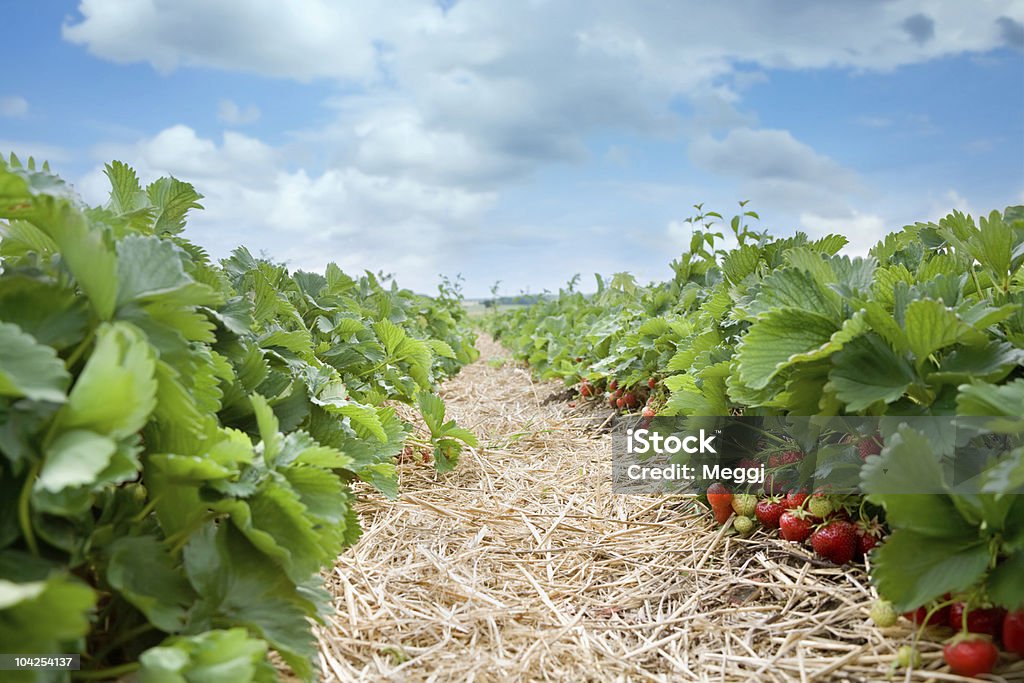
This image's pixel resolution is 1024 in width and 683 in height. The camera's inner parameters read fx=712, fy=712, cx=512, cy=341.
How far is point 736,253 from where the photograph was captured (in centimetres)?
311

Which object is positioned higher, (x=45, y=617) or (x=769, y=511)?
(x=45, y=617)

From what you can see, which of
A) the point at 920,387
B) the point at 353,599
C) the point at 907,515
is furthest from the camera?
the point at 353,599

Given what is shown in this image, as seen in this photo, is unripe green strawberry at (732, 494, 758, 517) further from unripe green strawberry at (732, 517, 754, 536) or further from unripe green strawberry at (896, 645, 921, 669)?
unripe green strawberry at (896, 645, 921, 669)

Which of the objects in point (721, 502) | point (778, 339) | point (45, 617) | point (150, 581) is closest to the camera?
point (45, 617)

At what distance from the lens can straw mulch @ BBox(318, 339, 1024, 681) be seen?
1.84 m

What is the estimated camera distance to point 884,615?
1703 millimetres

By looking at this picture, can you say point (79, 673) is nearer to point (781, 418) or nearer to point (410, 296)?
point (781, 418)

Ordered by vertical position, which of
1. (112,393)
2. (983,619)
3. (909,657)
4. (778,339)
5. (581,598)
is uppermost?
(778,339)

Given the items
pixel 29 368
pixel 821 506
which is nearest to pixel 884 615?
pixel 821 506

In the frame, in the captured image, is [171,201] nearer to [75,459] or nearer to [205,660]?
[75,459]

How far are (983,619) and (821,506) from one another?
0.58 metres

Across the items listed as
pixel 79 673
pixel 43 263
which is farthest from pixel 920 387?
pixel 43 263

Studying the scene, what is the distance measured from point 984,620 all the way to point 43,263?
2154mm

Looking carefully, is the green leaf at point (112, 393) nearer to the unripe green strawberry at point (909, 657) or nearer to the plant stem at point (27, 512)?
the plant stem at point (27, 512)
